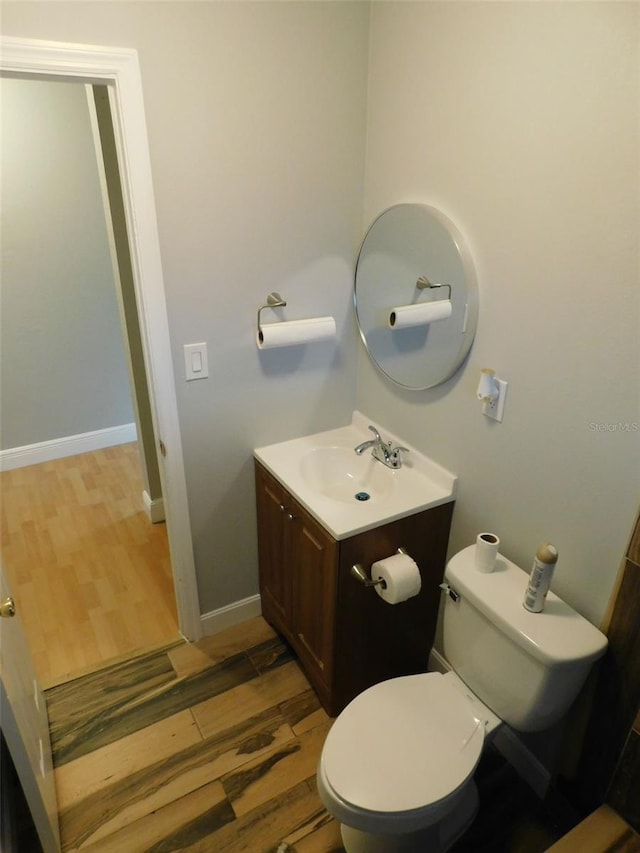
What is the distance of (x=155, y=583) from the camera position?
8.06ft

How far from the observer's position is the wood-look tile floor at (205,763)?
151 cm

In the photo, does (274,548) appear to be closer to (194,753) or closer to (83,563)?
(194,753)

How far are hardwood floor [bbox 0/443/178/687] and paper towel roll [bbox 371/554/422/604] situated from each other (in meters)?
1.08

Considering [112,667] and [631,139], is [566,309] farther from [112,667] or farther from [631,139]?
[112,667]

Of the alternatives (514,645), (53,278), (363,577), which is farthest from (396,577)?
(53,278)

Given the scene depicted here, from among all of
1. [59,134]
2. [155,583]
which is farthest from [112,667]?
[59,134]

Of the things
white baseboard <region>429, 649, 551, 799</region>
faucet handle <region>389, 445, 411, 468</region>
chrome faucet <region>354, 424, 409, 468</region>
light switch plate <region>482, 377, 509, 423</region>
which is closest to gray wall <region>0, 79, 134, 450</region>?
chrome faucet <region>354, 424, 409, 468</region>

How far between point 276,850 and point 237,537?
3.27ft

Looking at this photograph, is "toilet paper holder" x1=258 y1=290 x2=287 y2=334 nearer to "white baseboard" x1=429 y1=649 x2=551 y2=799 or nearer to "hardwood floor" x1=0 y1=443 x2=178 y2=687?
"hardwood floor" x1=0 y1=443 x2=178 y2=687

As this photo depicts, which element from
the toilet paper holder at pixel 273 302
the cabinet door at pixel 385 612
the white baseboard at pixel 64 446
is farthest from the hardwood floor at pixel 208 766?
the white baseboard at pixel 64 446

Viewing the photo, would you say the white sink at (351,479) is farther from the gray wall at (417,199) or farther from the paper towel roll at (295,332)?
the paper towel roll at (295,332)

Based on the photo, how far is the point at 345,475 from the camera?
1.97 metres

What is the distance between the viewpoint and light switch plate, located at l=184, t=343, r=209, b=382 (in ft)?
5.70

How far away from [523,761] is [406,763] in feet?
1.97
